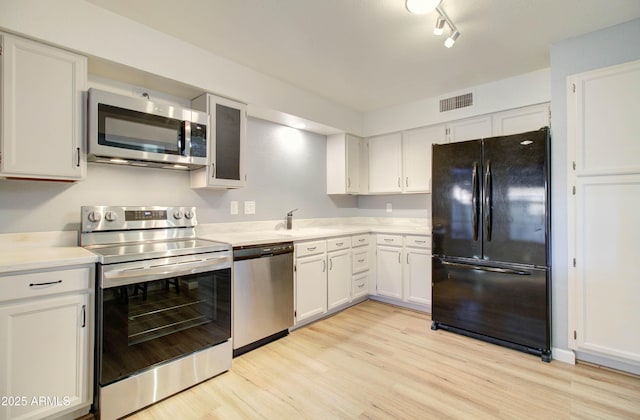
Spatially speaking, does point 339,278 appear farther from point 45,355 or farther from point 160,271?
point 45,355

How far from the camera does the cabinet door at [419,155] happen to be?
371cm

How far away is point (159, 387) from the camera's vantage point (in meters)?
1.91

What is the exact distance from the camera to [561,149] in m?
2.43

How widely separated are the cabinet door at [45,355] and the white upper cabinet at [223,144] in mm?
1261

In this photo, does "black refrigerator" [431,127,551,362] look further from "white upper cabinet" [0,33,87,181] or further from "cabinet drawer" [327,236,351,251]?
"white upper cabinet" [0,33,87,181]

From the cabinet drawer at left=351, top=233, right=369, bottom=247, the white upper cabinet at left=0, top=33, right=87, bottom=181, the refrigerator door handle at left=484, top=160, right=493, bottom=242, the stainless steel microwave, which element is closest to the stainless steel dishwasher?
the stainless steel microwave

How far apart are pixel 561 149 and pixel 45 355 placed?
3721 millimetres

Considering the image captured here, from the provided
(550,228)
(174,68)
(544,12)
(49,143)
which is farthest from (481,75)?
(49,143)

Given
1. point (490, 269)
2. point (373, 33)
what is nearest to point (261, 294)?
point (490, 269)

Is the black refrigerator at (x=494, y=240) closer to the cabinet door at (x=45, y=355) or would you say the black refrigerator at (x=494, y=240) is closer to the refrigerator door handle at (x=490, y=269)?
the refrigerator door handle at (x=490, y=269)

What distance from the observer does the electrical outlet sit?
10.4 feet

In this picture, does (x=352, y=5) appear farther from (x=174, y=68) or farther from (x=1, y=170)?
(x=1, y=170)

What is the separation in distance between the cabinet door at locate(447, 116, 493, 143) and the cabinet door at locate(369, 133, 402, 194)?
27.0 inches

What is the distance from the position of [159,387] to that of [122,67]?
2180 mm
